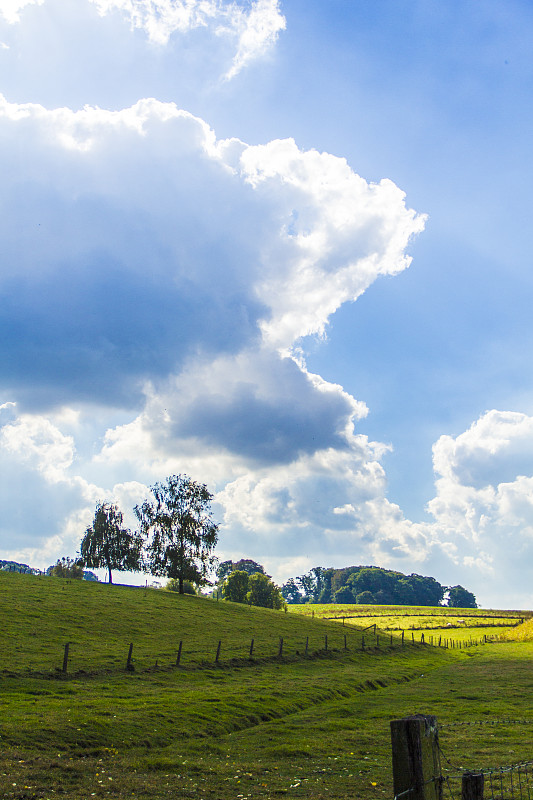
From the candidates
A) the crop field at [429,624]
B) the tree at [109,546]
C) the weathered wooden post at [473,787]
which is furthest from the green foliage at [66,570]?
the weathered wooden post at [473,787]

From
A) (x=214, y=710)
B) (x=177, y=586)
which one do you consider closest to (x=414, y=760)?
(x=214, y=710)

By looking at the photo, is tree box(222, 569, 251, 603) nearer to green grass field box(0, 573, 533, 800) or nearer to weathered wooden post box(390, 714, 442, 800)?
green grass field box(0, 573, 533, 800)

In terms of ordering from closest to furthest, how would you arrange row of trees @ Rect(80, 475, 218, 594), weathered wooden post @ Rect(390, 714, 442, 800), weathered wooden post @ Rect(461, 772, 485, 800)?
weathered wooden post @ Rect(390, 714, 442, 800) < weathered wooden post @ Rect(461, 772, 485, 800) < row of trees @ Rect(80, 475, 218, 594)

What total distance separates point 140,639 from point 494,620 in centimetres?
12063

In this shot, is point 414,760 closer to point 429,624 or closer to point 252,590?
point 252,590

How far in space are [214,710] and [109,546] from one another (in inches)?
3652

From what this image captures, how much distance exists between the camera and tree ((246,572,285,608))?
120 meters

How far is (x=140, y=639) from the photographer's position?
2095 inches

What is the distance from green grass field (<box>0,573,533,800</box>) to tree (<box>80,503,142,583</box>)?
171ft

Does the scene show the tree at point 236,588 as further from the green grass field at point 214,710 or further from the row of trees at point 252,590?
the green grass field at point 214,710

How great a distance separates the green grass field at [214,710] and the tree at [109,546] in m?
52.1

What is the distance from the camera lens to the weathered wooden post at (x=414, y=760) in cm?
578

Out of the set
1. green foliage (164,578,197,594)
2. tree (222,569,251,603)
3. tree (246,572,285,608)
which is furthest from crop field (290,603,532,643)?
green foliage (164,578,197,594)

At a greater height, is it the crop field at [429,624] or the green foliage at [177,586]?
the green foliage at [177,586]
